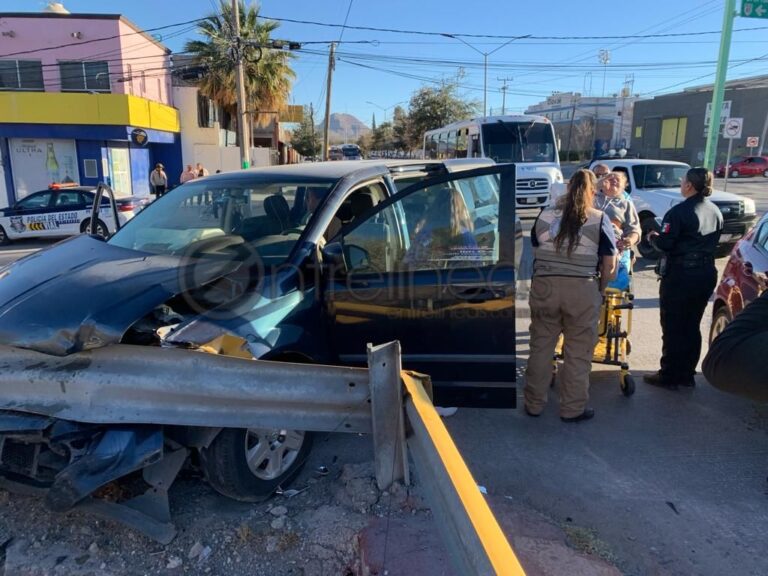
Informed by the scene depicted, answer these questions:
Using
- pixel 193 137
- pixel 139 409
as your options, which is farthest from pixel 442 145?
pixel 139 409

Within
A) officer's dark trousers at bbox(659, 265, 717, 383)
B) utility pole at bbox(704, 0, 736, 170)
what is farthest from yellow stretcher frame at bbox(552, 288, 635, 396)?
utility pole at bbox(704, 0, 736, 170)

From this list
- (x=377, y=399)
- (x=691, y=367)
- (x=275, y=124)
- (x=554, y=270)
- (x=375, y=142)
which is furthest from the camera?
(x=375, y=142)

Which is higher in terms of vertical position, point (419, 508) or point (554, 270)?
point (554, 270)

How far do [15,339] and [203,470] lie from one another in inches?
41.0

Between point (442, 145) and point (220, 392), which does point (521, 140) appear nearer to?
point (442, 145)

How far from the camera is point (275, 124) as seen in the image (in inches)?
1678

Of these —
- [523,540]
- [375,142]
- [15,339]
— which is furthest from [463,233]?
[375,142]

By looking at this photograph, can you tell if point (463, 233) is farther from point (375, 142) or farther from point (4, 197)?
point (375, 142)

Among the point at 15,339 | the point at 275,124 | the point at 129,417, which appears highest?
the point at 275,124

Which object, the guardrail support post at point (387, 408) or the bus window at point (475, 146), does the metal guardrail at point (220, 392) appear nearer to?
the guardrail support post at point (387, 408)

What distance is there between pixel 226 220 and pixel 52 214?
11.7 metres

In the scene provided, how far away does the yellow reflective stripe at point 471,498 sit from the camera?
56.3 inches

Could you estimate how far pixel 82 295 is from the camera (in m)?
2.73

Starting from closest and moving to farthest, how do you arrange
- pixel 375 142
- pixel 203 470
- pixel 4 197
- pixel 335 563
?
1. pixel 335 563
2. pixel 203 470
3. pixel 4 197
4. pixel 375 142
